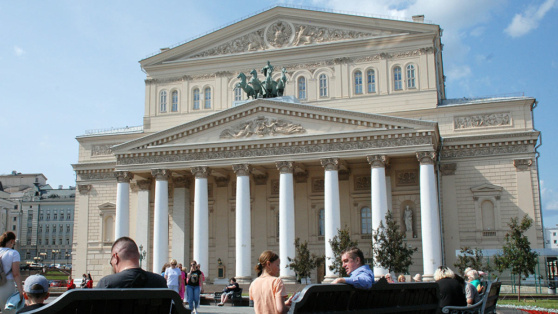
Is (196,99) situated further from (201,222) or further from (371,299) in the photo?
(371,299)

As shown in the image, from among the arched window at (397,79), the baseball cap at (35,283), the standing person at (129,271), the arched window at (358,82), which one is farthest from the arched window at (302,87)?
the standing person at (129,271)

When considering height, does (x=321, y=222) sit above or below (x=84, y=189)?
below

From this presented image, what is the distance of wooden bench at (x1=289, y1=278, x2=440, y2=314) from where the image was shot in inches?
224

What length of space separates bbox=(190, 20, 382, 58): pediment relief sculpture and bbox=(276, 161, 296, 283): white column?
39.3ft

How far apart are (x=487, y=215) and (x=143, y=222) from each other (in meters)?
21.8

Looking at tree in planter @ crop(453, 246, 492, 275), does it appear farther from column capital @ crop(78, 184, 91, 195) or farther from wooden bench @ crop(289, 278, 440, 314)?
column capital @ crop(78, 184, 91, 195)

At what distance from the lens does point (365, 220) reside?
4006cm

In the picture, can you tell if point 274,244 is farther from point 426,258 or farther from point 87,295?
point 87,295

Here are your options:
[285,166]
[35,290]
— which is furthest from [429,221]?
[35,290]

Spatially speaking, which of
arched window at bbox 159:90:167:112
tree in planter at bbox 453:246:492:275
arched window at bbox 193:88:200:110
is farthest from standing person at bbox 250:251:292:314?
arched window at bbox 159:90:167:112

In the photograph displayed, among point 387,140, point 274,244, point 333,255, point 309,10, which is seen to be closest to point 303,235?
point 274,244

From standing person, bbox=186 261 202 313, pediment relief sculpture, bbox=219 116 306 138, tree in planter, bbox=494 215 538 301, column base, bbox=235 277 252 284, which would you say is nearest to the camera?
standing person, bbox=186 261 202 313

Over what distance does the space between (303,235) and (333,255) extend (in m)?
6.24

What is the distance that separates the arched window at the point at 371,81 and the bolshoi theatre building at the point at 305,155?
0.69 ft
